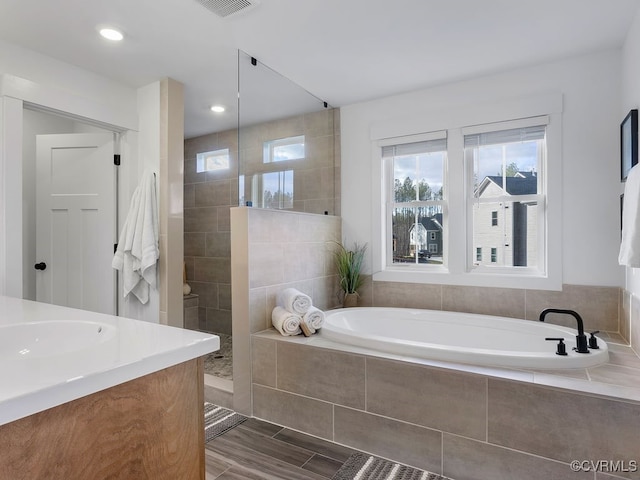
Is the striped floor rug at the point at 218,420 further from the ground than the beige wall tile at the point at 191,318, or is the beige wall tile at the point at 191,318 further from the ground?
the beige wall tile at the point at 191,318

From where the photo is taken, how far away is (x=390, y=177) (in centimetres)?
343

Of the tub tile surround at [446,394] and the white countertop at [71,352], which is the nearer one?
the white countertop at [71,352]

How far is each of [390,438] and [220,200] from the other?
10.3 ft

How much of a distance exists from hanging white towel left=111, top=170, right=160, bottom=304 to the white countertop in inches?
50.7

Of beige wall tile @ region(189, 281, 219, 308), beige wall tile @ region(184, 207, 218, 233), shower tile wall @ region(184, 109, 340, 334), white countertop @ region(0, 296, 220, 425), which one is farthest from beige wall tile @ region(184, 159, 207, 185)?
white countertop @ region(0, 296, 220, 425)

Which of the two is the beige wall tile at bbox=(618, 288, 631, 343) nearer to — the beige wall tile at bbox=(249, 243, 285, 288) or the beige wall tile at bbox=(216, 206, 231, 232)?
the beige wall tile at bbox=(249, 243, 285, 288)

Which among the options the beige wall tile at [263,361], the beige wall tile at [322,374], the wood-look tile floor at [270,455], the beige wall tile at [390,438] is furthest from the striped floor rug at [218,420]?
the beige wall tile at [390,438]

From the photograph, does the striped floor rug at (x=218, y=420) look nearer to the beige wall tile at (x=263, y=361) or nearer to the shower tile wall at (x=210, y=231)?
the beige wall tile at (x=263, y=361)

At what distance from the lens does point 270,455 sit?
2.06 metres

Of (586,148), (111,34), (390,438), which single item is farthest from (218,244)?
(586,148)

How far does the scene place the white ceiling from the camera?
81.6 inches

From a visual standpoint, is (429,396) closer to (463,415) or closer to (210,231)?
(463,415)

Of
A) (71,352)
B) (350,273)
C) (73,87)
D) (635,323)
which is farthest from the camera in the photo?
(350,273)

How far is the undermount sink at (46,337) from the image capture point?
47.8 inches
